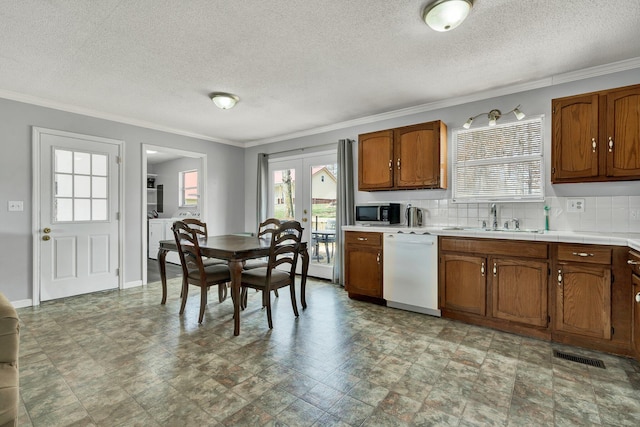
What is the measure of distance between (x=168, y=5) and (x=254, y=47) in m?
0.66

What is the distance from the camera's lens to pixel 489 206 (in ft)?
11.1

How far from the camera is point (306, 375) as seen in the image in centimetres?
210

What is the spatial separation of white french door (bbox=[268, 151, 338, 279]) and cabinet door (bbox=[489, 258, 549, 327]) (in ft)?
7.85

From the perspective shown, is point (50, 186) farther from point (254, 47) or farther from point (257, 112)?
point (254, 47)

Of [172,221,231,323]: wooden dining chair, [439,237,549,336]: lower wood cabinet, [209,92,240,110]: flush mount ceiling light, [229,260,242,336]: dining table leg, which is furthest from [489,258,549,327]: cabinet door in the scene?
[209,92,240,110]: flush mount ceiling light

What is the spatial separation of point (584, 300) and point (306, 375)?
2.21 meters

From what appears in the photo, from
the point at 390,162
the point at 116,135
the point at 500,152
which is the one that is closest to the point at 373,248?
the point at 390,162

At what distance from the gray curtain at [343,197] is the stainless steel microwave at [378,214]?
366 millimetres

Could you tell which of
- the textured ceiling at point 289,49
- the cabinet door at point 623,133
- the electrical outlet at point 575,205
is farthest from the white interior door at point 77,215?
the cabinet door at point 623,133

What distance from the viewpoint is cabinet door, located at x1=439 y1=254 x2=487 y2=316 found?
2916 millimetres

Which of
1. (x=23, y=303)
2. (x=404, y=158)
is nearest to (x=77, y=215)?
(x=23, y=303)

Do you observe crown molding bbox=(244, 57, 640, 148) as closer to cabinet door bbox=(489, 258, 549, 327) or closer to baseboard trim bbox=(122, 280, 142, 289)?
cabinet door bbox=(489, 258, 549, 327)

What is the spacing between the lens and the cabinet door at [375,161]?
3.78 metres

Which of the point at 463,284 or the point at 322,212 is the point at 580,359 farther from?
the point at 322,212
